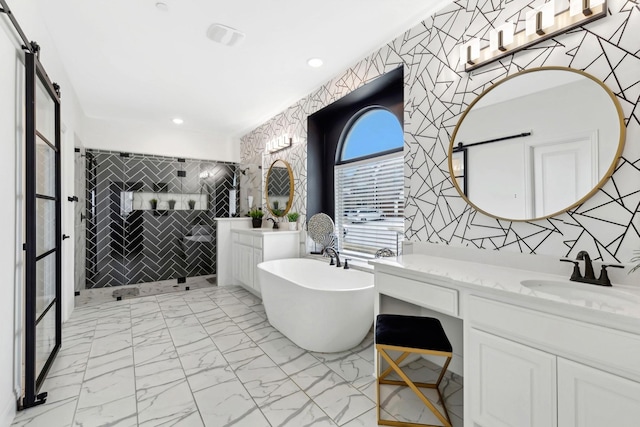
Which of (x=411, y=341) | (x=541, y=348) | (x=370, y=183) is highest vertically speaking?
(x=370, y=183)

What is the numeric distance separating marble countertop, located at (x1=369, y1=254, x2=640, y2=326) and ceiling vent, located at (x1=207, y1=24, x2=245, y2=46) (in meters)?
2.15

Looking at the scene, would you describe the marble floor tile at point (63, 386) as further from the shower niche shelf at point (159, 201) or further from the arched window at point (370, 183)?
the shower niche shelf at point (159, 201)

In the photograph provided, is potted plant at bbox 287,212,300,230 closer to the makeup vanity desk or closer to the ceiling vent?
the ceiling vent

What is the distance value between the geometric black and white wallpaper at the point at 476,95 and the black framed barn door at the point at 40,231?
245 cm

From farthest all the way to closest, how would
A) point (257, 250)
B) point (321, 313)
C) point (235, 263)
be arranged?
point (235, 263), point (257, 250), point (321, 313)

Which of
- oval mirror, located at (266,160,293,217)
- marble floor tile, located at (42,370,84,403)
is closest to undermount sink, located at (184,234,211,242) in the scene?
oval mirror, located at (266,160,293,217)

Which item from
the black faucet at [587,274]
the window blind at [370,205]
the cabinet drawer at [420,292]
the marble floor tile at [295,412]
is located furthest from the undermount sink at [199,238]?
the black faucet at [587,274]

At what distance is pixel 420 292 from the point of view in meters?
1.69

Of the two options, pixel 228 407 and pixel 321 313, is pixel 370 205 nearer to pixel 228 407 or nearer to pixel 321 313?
pixel 321 313

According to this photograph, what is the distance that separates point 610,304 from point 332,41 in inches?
101

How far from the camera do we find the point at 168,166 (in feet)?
17.1

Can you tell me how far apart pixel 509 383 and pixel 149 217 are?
5327mm

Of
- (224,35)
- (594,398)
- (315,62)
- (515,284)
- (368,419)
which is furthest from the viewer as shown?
(315,62)

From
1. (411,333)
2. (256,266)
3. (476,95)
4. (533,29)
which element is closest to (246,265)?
(256,266)
